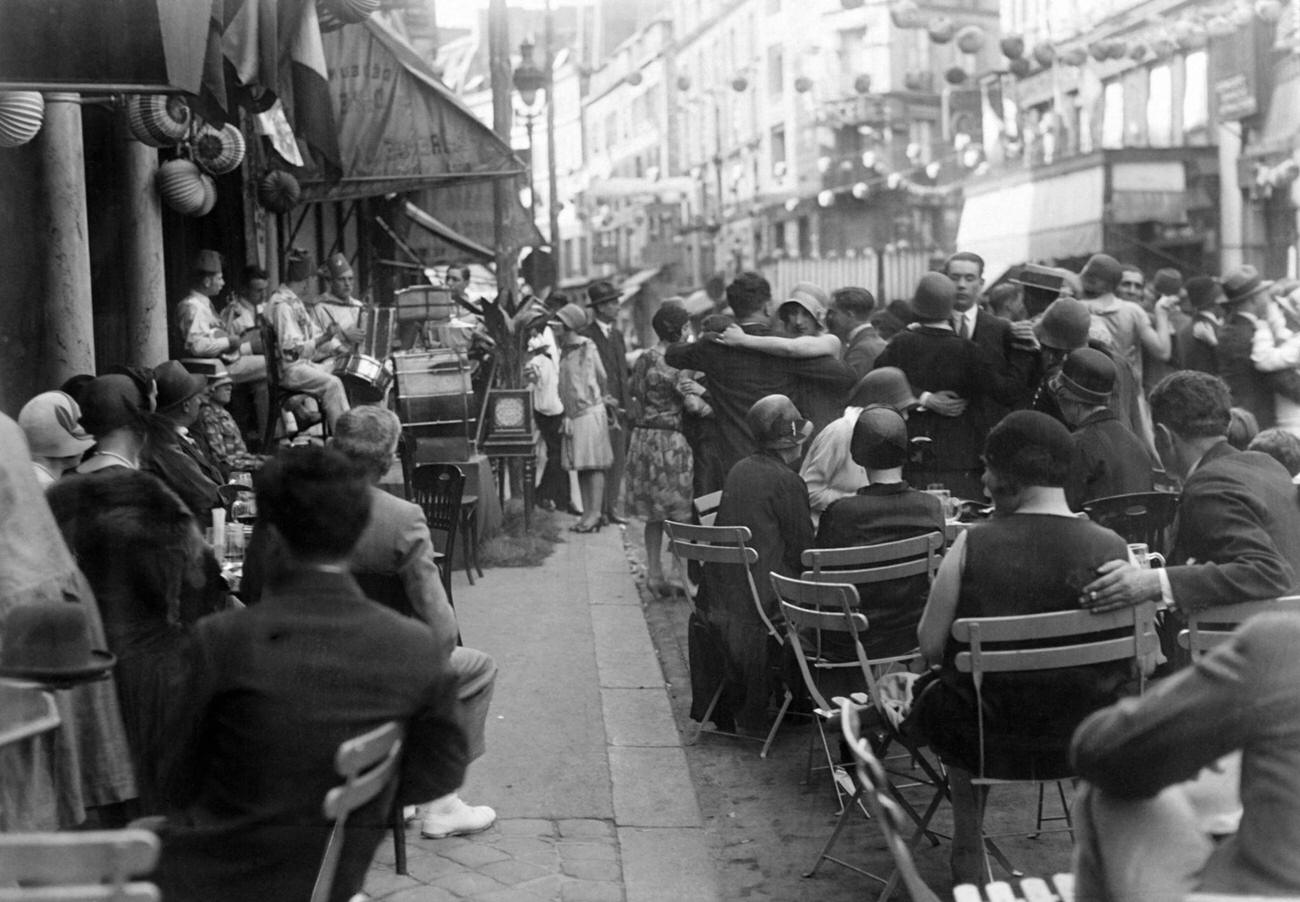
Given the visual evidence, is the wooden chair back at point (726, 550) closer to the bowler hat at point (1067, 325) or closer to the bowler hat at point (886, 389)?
the bowler hat at point (886, 389)

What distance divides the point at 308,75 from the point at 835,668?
5312 mm

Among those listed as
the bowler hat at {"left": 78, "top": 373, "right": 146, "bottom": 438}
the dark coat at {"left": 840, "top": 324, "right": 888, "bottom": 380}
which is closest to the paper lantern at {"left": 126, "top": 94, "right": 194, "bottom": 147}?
the dark coat at {"left": 840, "top": 324, "right": 888, "bottom": 380}

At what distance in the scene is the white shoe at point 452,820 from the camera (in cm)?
580

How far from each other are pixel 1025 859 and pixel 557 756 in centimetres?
215

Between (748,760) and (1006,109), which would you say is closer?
(748,760)

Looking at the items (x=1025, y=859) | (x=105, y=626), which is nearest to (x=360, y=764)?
(x=105, y=626)

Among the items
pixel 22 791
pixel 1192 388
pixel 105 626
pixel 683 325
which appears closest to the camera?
pixel 22 791

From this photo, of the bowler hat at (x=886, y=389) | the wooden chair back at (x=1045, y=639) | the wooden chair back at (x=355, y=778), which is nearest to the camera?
the wooden chair back at (x=355, y=778)

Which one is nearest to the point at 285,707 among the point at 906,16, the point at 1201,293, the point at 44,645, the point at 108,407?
the point at 44,645

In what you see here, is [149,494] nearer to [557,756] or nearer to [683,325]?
[557,756]

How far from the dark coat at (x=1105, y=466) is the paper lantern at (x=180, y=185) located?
21.0 feet

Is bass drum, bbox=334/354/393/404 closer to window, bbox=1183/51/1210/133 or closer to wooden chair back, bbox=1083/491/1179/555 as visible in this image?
wooden chair back, bbox=1083/491/1179/555

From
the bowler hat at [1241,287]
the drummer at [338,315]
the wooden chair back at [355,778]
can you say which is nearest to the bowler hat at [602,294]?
the drummer at [338,315]

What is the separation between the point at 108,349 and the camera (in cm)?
1081
